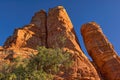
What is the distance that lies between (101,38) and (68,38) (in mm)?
8359

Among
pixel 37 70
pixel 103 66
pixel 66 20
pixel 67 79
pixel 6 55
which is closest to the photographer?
pixel 37 70

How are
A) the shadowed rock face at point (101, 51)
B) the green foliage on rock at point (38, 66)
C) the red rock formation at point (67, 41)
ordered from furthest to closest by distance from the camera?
the shadowed rock face at point (101, 51) → the red rock formation at point (67, 41) → the green foliage on rock at point (38, 66)

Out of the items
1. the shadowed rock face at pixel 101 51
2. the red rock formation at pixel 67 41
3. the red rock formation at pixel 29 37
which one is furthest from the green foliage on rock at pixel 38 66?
the red rock formation at pixel 29 37

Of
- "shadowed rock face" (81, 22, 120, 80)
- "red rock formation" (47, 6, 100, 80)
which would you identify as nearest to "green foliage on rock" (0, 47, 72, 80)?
"red rock formation" (47, 6, 100, 80)

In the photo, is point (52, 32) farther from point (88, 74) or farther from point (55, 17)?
point (88, 74)

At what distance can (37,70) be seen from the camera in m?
36.0

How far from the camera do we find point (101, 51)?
52.0 metres

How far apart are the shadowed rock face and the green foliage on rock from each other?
12.1 meters

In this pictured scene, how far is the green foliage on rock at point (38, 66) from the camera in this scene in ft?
112

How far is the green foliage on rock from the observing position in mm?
34125

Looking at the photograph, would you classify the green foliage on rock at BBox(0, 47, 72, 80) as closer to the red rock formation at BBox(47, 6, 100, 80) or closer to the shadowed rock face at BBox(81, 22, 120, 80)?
the red rock formation at BBox(47, 6, 100, 80)

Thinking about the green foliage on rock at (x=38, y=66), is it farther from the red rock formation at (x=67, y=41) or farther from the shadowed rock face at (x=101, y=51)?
the shadowed rock face at (x=101, y=51)

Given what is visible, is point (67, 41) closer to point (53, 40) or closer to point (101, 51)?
point (53, 40)

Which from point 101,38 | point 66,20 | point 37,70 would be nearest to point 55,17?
point 66,20
